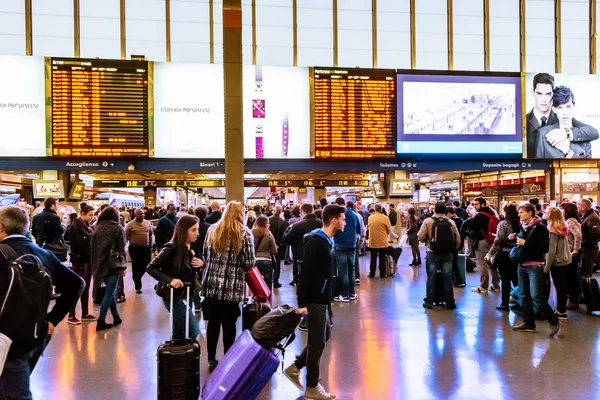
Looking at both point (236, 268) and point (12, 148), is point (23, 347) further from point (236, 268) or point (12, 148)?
point (12, 148)

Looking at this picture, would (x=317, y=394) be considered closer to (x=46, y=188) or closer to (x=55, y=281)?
(x=55, y=281)

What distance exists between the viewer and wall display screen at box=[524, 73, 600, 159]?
45.2 ft

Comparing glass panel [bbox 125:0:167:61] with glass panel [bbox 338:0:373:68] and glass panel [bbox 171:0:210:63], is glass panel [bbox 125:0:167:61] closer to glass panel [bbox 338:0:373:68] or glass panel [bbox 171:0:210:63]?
glass panel [bbox 171:0:210:63]

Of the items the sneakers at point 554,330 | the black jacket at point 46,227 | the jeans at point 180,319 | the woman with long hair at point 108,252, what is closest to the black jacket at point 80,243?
the woman with long hair at point 108,252

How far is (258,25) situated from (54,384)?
15398 mm

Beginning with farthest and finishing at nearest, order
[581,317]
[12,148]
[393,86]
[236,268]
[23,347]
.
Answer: [393,86], [12,148], [581,317], [236,268], [23,347]

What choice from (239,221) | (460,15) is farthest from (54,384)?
(460,15)

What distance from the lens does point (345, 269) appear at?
7.73m

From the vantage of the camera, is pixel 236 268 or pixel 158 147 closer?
pixel 236 268

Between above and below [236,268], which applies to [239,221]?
above

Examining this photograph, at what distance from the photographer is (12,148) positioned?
12000 millimetres

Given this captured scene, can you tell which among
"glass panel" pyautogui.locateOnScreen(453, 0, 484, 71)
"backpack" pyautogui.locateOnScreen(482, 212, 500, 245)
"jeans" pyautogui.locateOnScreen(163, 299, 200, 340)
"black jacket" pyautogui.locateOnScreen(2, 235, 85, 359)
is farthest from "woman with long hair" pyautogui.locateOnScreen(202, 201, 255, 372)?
"glass panel" pyautogui.locateOnScreen(453, 0, 484, 71)

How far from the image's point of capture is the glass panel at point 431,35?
1730cm

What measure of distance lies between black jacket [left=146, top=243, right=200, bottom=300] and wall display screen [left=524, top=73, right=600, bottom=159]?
12713 mm
